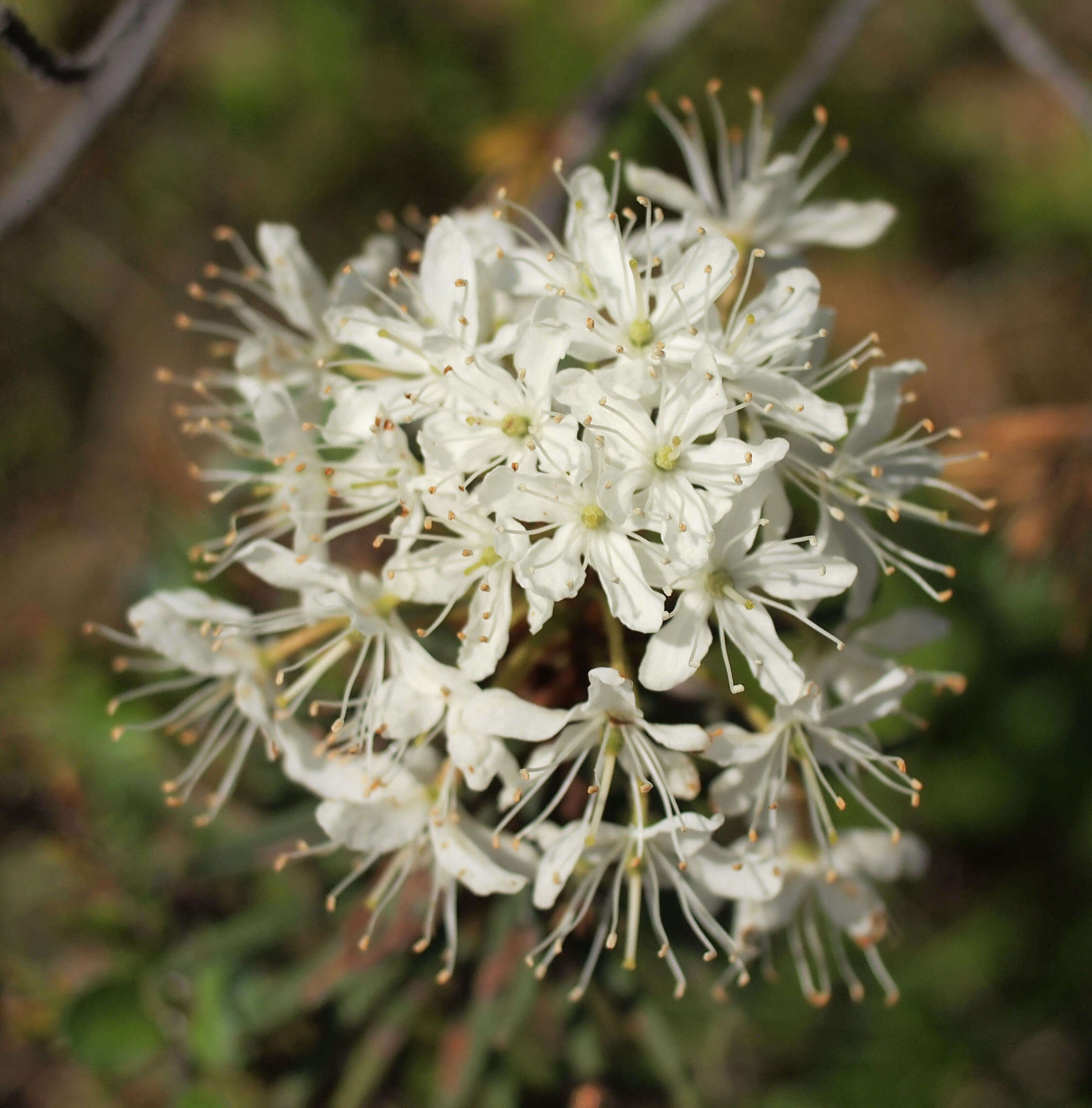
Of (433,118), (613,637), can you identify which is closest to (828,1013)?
(613,637)

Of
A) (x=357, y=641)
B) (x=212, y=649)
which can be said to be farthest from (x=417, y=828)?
(x=212, y=649)

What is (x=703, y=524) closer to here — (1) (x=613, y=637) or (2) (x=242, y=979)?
(1) (x=613, y=637)

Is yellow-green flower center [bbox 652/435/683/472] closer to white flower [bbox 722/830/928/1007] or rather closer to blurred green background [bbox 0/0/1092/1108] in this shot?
white flower [bbox 722/830/928/1007]

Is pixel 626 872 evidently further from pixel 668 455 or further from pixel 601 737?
pixel 668 455

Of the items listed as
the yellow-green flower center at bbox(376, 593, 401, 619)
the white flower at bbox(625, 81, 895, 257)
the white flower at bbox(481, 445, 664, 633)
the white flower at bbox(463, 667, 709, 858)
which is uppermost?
the white flower at bbox(625, 81, 895, 257)

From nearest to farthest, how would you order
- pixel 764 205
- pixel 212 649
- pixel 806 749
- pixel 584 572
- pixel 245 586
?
pixel 584 572 < pixel 806 749 < pixel 212 649 < pixel 764 205 < pixel 245 586

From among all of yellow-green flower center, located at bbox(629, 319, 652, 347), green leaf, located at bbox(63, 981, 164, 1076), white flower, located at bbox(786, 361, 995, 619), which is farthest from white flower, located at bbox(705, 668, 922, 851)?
green leaf, located at bbox(63, 981, 164, 1076)

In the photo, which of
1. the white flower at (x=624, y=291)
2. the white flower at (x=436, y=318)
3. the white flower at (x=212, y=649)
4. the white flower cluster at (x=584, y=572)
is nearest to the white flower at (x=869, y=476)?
the white flower cluster at (x=584, y=572)
